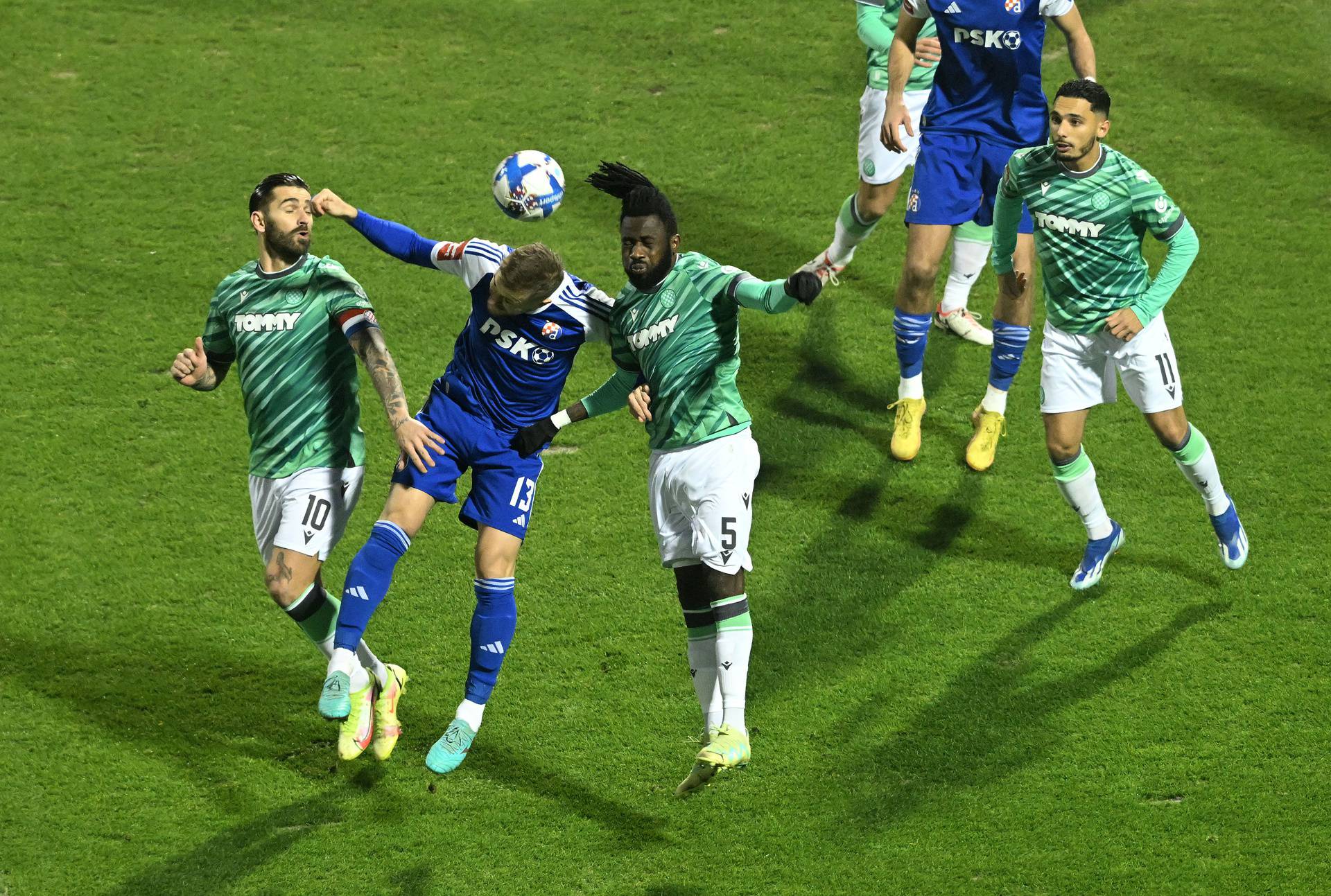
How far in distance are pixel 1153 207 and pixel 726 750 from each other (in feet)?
10.0

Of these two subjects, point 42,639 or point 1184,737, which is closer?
point 1184,737

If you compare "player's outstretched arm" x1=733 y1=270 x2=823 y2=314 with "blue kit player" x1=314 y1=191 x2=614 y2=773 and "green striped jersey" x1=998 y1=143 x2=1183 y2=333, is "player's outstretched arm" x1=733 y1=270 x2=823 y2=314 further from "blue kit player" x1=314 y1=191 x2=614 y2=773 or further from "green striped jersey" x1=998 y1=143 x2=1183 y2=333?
"green striped jersey" x1=998 y1=143 x2=1183 y2=333

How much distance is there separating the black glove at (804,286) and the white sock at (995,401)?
3.08 m

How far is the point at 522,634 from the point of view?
23.7 ft

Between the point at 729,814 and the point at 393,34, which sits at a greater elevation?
the point at 393,34

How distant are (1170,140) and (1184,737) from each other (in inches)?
218

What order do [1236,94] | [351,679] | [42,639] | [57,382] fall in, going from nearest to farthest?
1. [351,679]
2. [42,639]
3. [57,382]
4. [1236,94]

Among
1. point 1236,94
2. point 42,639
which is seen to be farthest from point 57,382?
point 1236,94

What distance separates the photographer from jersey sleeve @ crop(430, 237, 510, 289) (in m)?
6.16

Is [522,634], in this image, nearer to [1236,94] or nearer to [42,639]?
[42,639]

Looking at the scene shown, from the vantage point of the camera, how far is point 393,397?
5.78 m

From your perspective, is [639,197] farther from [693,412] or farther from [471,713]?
[471,713]

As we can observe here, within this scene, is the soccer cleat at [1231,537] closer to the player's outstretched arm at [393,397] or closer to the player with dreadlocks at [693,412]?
the player with dreadlocks at [693,412]

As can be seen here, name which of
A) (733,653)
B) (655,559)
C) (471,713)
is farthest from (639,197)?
(655,559)
